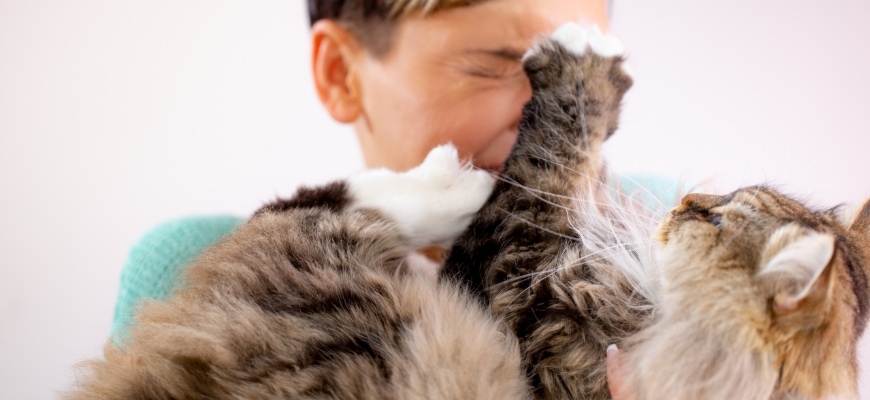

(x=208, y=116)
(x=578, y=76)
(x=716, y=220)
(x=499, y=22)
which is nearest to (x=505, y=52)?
(x=499, y=22)

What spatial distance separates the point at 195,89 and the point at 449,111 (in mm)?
1065

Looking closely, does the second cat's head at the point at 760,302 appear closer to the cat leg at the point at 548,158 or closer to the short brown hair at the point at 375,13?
the cat leg at the point at 548,158

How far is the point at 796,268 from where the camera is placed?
→ 1.94ft

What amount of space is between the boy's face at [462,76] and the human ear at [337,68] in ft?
0.15

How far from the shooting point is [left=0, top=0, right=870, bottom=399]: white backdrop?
1.61m

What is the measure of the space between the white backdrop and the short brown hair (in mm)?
676

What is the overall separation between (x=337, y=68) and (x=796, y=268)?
904 millimetres

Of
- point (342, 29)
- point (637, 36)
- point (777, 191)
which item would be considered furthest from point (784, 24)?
point (342, 29)

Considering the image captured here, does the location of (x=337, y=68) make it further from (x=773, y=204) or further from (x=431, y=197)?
(x=773, y=204)

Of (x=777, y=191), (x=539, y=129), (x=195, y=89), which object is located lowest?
(x=777, y=191)

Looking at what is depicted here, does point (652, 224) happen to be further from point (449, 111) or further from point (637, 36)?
point (637, 36)

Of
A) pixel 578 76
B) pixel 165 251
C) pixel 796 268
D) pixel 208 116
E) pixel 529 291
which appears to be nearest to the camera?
pixel 796 268

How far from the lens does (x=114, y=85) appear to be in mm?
1766

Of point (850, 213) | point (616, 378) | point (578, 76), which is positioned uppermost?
point (578, 76)
